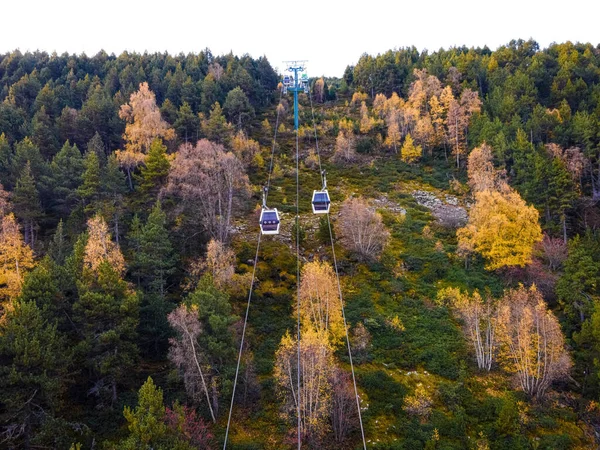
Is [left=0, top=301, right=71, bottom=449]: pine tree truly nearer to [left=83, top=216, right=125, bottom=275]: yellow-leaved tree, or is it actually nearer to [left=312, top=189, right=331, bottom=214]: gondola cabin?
[left=83, top=216, right=125, bottom=275]: yellow-leaved tree

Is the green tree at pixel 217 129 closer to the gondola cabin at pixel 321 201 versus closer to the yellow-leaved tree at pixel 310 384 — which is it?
the gondola cabin at pixel 321 201

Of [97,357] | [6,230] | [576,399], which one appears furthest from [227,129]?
[576,399]

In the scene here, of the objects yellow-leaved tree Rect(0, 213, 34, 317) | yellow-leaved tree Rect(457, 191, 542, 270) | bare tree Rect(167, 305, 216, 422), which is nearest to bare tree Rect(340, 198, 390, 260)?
yellow-leaved tree Rect(457, 191, 542, 270)

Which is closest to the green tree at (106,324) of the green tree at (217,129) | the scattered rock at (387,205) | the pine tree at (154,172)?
the pine tree at (154,172)

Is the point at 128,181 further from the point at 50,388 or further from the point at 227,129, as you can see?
the point at 50,388

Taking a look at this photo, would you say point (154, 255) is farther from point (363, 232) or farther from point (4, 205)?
point (363, 232)

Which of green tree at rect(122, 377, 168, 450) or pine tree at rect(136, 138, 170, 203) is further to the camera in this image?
pine tree at rect(136, 138, 170, 203)

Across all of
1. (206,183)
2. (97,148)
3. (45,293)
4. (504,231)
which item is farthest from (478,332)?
(97,148)

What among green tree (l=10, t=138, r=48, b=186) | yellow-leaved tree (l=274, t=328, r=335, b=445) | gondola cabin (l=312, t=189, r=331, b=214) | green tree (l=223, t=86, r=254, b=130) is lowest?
yellow-leaved tree (l=274, t=328, r=335, b=445)
